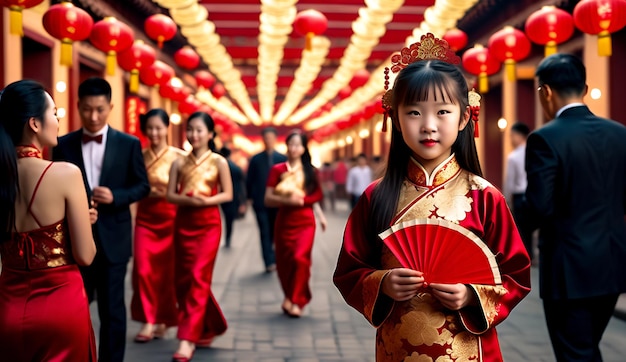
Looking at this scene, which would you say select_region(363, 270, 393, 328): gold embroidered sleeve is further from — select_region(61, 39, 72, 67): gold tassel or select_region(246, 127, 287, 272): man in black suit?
select_region(246, 127, 287, 272): man in black suit

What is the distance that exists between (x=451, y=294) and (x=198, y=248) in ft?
12.5

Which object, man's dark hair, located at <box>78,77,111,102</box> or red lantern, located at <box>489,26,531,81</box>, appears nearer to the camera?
man's dark hair, located at <box>78,77,111,102</box>

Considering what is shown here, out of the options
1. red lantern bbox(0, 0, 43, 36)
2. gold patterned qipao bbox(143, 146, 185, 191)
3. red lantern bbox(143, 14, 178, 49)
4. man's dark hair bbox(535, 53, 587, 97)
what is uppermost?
red lantern bbox(143, 14, 178, 49)

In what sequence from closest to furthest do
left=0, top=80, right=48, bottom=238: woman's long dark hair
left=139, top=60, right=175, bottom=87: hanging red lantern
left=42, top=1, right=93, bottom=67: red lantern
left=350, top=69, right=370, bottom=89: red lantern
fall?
left=0, top=80, right=48, bottom=238: woman's long dark hair < left=42, top=1, right=93, bottom=67: red lantern < left=139, top=60, right=175, bottom=87: hanging red lantern < left=350, top=69, right=370, bottom=89: red lantern

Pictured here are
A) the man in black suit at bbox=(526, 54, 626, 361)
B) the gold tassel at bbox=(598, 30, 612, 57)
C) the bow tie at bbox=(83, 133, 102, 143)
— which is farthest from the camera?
the gold tassel at bbox=(598, 30, 612, 57)

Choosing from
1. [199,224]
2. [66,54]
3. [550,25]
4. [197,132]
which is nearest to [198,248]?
[199,224]

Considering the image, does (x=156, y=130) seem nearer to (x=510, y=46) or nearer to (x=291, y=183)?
(x=291, y=183)

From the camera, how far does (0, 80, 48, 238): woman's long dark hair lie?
2.97 meters

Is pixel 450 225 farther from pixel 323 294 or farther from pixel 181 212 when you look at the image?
pixel 323 294

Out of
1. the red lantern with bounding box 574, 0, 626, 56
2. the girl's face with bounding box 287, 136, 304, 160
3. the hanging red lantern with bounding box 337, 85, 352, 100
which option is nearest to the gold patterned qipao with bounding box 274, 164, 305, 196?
the girl's face with bounding box 287, 136, 304, 160

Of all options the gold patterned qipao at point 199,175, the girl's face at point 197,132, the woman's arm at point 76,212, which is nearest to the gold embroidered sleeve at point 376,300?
the woman's arm at point 76,212

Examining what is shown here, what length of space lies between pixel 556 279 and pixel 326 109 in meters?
27.9

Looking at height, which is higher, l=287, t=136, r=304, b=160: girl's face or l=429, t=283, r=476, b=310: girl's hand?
l=287, t=136, r=304, b=160: girl's face

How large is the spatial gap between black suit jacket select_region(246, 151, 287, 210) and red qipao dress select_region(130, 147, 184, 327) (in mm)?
4432
